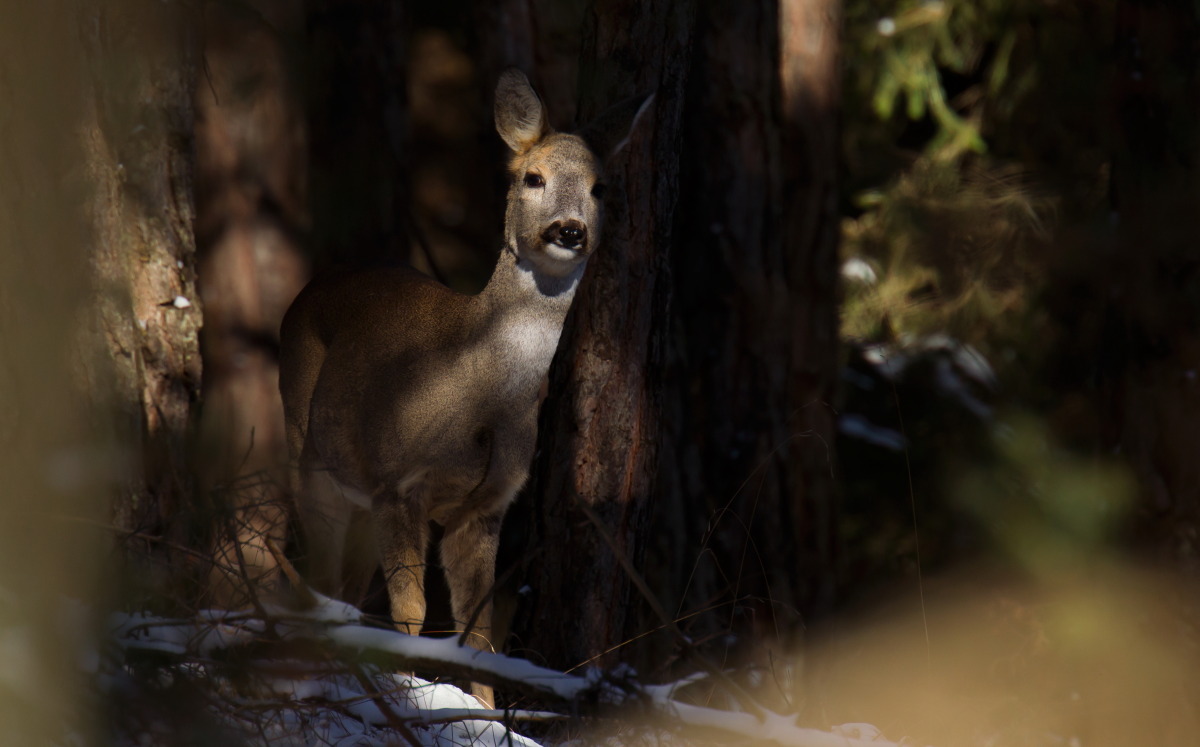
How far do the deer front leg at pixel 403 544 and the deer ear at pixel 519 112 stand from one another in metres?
1.45

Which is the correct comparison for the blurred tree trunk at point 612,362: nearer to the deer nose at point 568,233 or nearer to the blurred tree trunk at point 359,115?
the deer nose at point 568,233

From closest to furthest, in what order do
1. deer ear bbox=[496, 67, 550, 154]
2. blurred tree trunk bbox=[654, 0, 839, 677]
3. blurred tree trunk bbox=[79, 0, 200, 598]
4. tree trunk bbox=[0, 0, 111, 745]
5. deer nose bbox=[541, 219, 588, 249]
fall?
1. tree trunk bbox=[0, 0, 111, 745]
2. deer nose bbox=[541, 219, 588, 249]
3. blurred tree trunk bbox=[79, 0, 200, 598]
4. deer ear bbox=[496, 67, 550, 154]
5. blurred tree trunk bbox=[654, 0, 839, 677]

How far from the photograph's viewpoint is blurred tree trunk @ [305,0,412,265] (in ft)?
25.6

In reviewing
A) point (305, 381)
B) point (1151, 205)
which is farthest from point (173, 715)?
point (1151, 205)

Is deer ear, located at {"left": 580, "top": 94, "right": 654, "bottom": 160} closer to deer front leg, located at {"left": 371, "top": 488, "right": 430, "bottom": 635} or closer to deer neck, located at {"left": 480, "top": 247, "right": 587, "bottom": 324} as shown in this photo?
deer neck, located at {"left": 480, "top": 247, "right": 587, "bottom": 324}

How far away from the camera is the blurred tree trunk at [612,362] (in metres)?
5.31

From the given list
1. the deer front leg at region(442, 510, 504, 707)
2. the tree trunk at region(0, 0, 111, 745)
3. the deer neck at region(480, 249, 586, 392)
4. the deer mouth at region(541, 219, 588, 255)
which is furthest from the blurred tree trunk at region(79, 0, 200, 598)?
the deer mouth at region(541, 219, 588, 255)

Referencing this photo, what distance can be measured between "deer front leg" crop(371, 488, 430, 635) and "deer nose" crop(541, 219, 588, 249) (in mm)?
1085

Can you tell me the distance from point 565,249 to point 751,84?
326cm

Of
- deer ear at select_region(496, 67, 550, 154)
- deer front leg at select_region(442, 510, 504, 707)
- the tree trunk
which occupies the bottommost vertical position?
deer front leg at select_region(442, 510, 504, 707)

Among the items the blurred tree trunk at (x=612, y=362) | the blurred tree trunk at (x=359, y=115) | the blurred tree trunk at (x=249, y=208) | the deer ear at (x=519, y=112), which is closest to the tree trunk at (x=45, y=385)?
the deer ear at (x=519, y=112)

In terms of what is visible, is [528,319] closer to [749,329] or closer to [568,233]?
[568,233]

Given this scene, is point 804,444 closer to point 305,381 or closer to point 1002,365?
point 305,381

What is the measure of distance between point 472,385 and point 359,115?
3.65m
